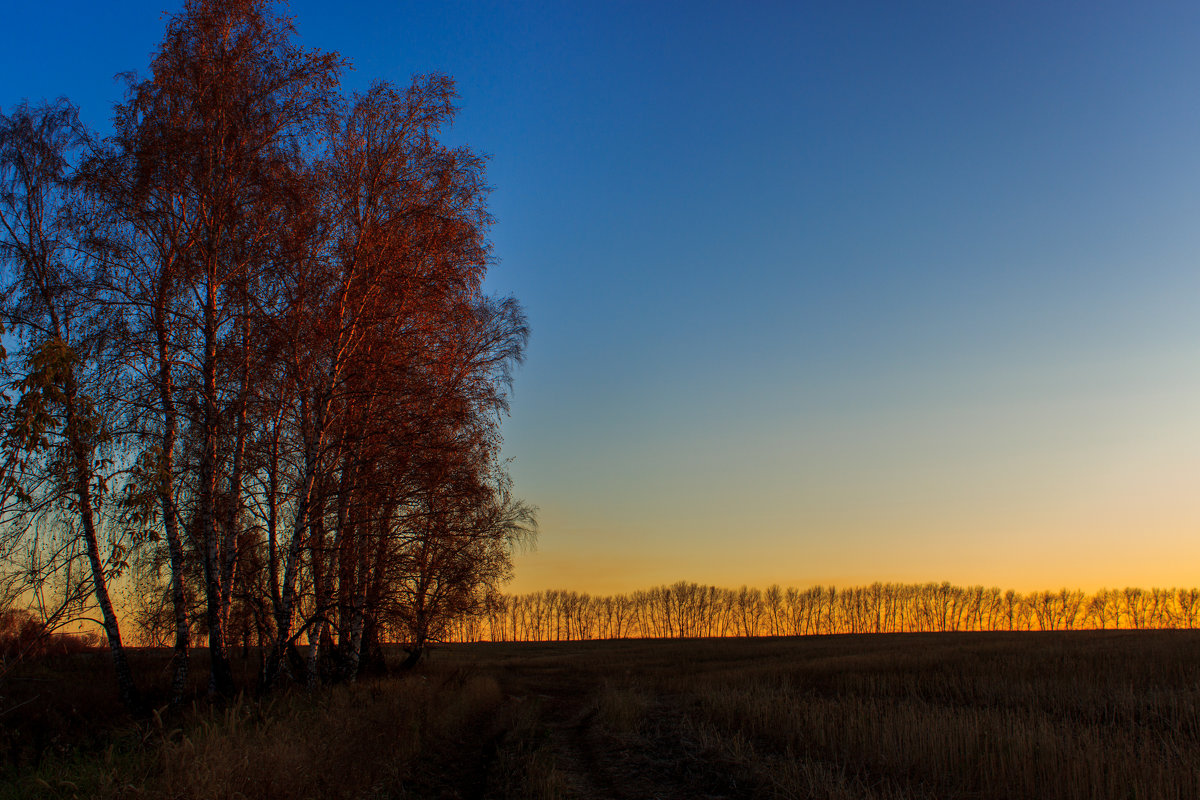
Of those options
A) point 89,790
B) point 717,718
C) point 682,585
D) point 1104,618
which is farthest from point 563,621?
point 89,790

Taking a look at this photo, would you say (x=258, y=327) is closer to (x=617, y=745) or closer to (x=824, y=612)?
(x=617, y=745)

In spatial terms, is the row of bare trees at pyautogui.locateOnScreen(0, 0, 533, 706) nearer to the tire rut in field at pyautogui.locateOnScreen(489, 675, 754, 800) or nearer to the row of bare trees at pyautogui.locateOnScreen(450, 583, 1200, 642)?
the tire rut in field at pyautogui.locateOnScreen(489, 675, 754, 800)

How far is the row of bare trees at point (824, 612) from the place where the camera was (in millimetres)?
133375

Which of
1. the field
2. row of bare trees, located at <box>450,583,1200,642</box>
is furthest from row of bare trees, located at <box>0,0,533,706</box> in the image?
row of bare trees, located at <box>450,583,1200,642</box>

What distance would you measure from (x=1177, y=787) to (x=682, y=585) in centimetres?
13448

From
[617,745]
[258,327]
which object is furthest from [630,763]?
[258,327]

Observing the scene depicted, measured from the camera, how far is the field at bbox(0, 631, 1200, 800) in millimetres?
7543

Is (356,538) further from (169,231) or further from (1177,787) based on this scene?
(1177,787)

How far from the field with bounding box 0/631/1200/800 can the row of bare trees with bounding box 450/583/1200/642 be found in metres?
121

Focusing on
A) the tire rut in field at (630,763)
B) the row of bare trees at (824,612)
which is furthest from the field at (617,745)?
the row of bare trees at (824,612)

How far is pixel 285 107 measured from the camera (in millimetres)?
14234

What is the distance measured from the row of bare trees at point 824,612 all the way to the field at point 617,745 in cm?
12053

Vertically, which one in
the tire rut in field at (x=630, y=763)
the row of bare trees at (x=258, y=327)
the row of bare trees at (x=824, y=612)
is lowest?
the row of bare trees at (x=824, y=612)

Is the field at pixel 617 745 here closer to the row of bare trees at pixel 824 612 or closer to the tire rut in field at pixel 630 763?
the tire rut in field at pixel 630 763
